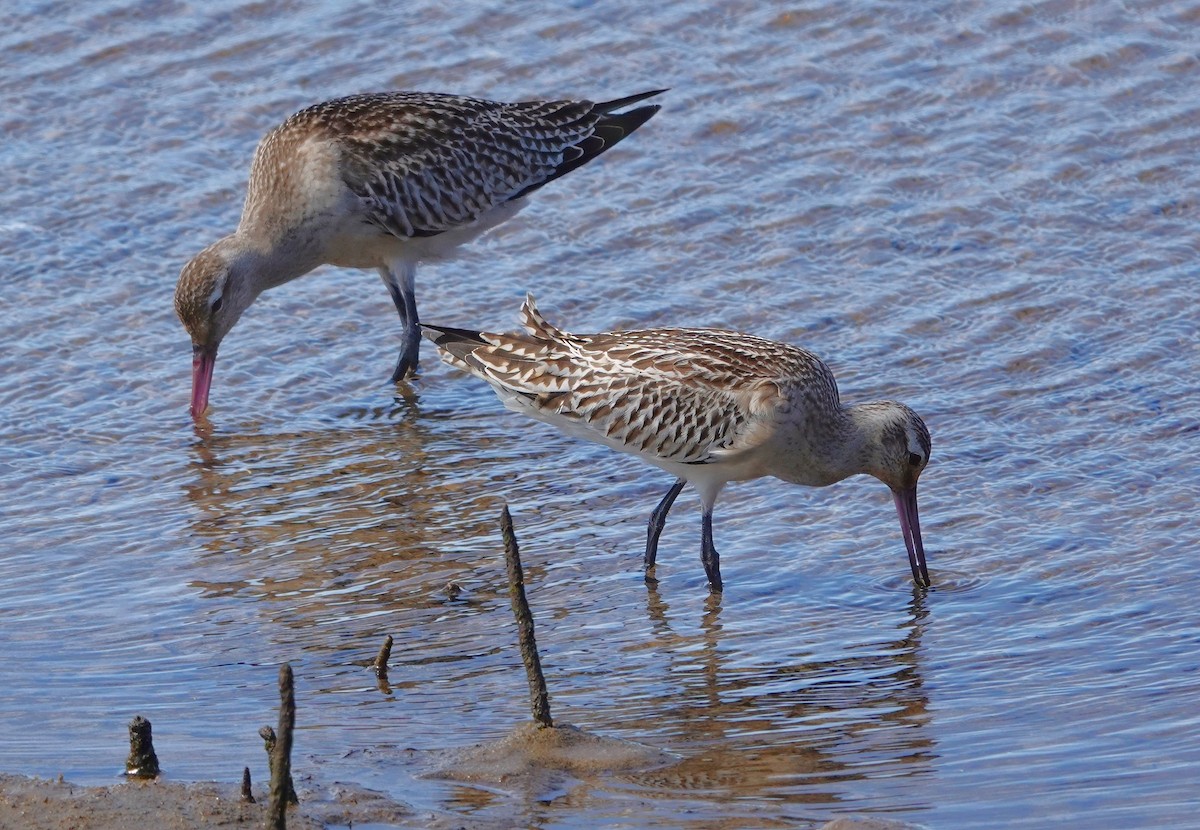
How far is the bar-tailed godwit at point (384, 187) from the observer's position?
9.27 m

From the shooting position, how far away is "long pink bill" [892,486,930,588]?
6926mm

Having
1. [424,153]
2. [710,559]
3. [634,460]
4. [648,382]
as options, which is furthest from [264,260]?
[710,559]

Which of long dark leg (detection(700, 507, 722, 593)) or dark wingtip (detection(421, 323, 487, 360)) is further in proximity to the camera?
dark wingtip (detection(421, 323, 487, 360))

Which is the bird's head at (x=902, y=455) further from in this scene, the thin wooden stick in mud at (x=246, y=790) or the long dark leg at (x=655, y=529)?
the thin wooden stick in mud at (x=246, y=790)

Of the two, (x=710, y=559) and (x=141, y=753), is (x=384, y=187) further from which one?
(x=141, y=753)

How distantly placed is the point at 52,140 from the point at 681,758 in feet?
24.9

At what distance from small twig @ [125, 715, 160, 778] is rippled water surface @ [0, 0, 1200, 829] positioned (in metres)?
0.11

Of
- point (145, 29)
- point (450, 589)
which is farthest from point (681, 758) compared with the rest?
point (145, 29)

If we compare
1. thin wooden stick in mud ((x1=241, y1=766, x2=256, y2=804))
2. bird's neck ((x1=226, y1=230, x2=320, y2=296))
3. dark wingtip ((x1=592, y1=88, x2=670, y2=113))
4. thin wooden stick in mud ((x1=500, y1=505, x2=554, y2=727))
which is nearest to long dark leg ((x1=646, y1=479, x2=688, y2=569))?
thin wooden stick in mud ((x1=500, y1=505, x2=554, y2=727))

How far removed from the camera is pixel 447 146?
404 inches

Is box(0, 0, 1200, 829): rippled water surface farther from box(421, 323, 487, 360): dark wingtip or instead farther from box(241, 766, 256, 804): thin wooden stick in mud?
box(421, 323, 487, 360): dark wingtip

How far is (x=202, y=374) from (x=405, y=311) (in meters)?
1.19

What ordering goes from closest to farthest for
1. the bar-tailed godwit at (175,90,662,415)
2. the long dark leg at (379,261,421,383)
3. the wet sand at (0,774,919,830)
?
the wet sand at (0,774,919,830) < the bar-tailed godwit at (175,90,662,415) < the long dark leg at (379,261,421,383)

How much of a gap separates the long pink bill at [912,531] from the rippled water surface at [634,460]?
0.37 ft
